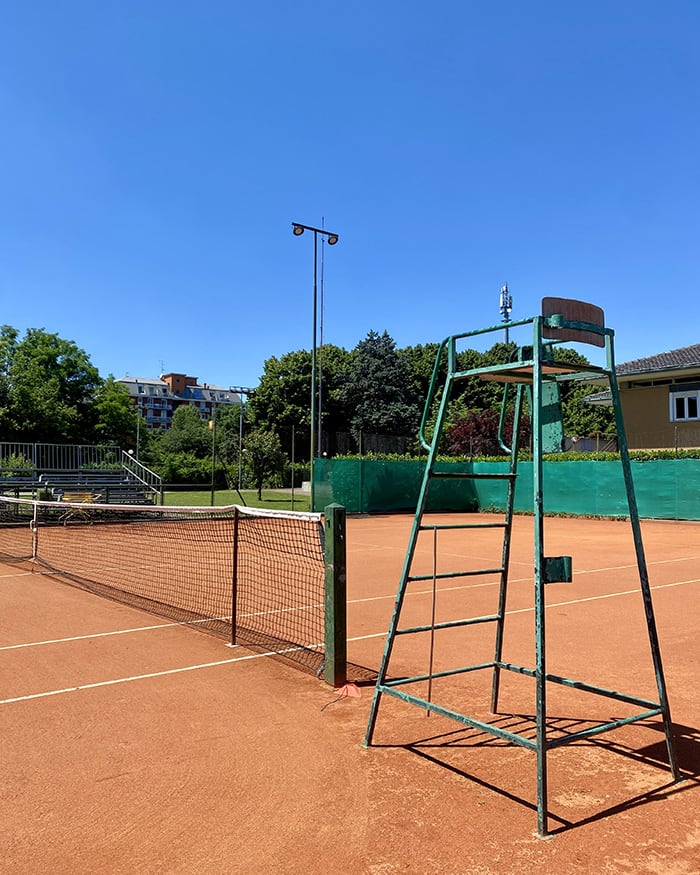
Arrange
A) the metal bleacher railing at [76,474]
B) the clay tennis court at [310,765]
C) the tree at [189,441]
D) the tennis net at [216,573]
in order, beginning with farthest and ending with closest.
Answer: the tree at [189,441], the metal bleacher railing at [76,474], the tennis net at [216,573], the clay tennis court at [310,765]

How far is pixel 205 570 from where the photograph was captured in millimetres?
11805

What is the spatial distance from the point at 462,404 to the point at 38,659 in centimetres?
5248

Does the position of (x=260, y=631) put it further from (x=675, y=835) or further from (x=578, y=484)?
(x=578, y=484)

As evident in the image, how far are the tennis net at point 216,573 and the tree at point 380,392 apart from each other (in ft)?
133

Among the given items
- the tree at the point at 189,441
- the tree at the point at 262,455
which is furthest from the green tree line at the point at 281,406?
the tree at the point at 189,441

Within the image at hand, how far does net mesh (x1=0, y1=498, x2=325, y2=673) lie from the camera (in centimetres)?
732

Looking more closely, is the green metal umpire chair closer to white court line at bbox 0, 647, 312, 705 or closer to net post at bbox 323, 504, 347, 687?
net post at bbox 323, 504, 347, 687

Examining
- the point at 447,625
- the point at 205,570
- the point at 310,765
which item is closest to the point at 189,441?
the point at 205,570

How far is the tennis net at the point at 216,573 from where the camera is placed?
6.65 metres

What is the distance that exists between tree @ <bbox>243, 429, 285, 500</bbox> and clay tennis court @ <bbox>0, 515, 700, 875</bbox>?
31806mm

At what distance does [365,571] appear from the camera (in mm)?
12312

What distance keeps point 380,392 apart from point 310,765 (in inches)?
2279

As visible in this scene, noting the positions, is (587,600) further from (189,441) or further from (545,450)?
(189,441)

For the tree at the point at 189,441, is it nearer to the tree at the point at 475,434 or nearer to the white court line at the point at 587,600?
the tree at the point at 475,434
